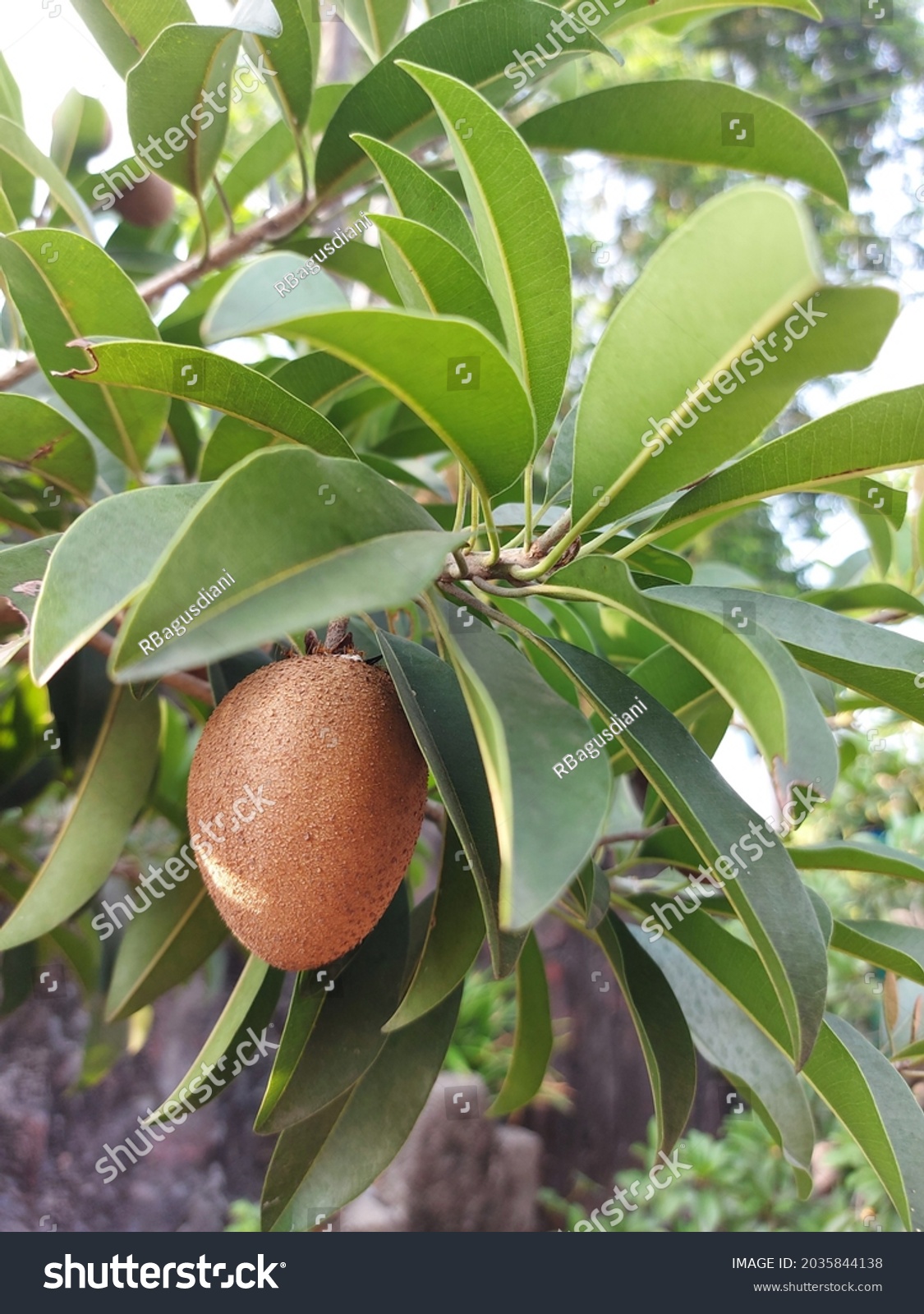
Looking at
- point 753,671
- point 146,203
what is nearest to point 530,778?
point 753,671

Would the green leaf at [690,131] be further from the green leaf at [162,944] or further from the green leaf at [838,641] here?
the green leaf at [162,944]

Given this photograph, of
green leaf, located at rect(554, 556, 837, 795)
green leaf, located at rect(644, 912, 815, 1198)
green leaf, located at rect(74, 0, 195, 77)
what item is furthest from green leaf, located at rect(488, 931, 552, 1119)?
green leaf, located at rect(74, 0, 195, 77)

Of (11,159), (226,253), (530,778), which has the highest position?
(11,159)

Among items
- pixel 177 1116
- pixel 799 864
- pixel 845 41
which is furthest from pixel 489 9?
pixel 845 41

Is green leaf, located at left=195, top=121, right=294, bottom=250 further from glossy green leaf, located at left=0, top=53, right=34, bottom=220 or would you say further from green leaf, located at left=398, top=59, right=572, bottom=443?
green leaf, located at left=398, top=59, right=572, bottom=443

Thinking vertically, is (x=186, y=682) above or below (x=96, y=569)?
below

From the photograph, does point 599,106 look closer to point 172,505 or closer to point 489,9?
Answer: point 489,9

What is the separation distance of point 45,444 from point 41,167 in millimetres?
176

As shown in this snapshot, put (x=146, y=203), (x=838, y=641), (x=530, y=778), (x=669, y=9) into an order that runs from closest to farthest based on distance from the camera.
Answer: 1. (x=530, y=778)
2. (x=838, y=641)
3. (x=669, y=9)
4. (x=146, y=203)

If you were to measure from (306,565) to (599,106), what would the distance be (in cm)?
51

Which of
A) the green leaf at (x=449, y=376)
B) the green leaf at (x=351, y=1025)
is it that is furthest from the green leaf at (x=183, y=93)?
the green leaf at (x=351, y=1025)

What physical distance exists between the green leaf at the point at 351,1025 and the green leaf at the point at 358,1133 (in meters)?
0.05

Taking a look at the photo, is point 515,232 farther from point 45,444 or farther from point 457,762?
point 45,444

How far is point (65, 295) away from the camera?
0.54m
